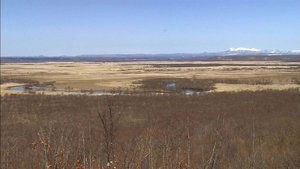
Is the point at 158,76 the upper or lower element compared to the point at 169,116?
lower

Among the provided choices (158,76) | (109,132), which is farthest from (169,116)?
(158,76)

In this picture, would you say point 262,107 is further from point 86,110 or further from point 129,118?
point 86,110

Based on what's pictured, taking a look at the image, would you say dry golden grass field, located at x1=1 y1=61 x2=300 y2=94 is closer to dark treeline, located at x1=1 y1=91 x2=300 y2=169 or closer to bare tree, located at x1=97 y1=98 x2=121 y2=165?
dark treeline, located at x1=1 y1=91 x2=300 y2=169

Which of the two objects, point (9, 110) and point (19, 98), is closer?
point (9, 110)

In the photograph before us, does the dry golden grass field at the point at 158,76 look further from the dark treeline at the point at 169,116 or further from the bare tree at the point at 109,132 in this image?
the bare tree at the point at 109,132

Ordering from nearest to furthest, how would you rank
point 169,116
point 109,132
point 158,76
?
1. point 109,132
2. point 169,116
3. point 158,76

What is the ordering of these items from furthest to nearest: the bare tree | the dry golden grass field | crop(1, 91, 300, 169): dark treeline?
the dry golden grass field < crop(1, 91, 300, 169): dark treeline < the bare tree

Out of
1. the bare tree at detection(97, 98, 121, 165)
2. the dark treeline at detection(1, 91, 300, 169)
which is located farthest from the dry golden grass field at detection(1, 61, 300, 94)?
the bare tree at detection(97, 98, 121, 165)

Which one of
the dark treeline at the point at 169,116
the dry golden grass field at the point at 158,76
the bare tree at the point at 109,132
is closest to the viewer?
the bare tree at the point at 109,132

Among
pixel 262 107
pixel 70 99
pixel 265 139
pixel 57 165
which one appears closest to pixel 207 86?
pixel 70 99

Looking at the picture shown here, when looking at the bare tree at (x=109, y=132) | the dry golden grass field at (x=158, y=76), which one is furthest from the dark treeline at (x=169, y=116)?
the dry golden grass field at (x=158, y=76)

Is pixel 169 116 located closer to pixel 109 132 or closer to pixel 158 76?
pixel 109 132
